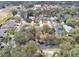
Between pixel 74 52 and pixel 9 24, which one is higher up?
pixel 9 24

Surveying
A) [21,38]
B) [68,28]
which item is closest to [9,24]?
[21,38]

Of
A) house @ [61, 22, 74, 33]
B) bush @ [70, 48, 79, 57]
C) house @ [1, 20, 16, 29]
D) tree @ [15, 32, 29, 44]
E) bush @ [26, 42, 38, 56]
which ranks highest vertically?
house @ [1, 20, 16, 29]

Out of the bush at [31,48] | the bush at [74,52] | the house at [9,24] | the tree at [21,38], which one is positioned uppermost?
the house at [9,24]

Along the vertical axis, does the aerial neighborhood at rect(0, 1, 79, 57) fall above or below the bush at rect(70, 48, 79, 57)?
above

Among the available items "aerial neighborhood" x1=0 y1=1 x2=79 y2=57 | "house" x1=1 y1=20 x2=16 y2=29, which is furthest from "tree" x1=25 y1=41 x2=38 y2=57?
"house" x1=1 y1=20 x2=16 y2=29

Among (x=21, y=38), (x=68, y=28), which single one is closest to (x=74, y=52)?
(x=68, y=28)

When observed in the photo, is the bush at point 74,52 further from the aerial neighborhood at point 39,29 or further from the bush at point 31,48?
the bush at point 31,48

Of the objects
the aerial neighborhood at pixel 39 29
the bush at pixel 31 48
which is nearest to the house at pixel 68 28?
the aerial neighborhood at pixel 39 29

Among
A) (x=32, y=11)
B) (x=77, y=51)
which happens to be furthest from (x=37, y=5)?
(x=77, y=51)

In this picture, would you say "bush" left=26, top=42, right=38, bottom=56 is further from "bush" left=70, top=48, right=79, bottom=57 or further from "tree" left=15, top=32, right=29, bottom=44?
"bush" left=70, top=48, right=79, bottom=57

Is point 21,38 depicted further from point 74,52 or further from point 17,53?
point 74,52

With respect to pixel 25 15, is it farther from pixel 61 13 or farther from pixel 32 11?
pixel 61 13
